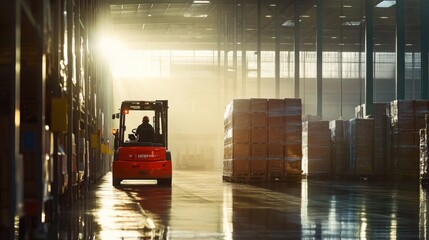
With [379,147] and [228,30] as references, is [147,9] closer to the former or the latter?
[228,30]

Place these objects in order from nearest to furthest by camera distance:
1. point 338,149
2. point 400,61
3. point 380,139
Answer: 1. point 400,61
2. point 380,139
3. point 338,149

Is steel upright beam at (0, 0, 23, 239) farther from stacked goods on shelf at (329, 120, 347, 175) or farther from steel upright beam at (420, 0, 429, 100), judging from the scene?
stacked goods on shelf at (329, 120, 347, 175)

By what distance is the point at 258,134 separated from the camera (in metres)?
22.0

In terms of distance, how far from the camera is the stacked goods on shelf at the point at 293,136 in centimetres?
2186

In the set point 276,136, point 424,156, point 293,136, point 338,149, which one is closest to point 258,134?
point 276,136

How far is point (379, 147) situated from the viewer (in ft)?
78.1

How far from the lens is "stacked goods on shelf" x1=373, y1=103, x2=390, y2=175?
77.9 feet

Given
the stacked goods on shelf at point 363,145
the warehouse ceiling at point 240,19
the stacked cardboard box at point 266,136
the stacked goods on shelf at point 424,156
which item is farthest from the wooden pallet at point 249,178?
the warehouse ceiling at point 240,19

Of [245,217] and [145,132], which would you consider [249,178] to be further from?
[245,217]

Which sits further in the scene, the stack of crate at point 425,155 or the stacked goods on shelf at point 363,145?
the stacked goods on shelf at point 363,145

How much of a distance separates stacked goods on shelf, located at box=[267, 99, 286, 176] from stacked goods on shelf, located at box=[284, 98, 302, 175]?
0.12m

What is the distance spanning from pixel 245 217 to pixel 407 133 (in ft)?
42.6

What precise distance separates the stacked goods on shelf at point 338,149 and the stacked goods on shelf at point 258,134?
4.11 meters

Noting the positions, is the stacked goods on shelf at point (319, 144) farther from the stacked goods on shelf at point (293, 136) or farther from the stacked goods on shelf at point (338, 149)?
the stacked goods on shelf at point (293, 136)
